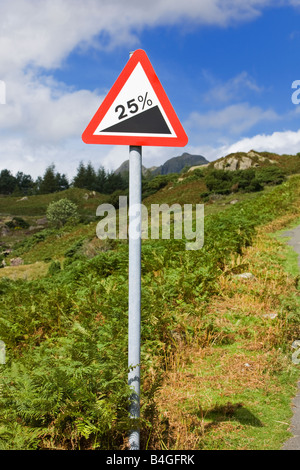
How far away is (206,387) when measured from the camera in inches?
159

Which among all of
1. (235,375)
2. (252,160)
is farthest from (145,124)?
(252,160)

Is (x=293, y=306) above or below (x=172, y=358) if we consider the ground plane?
above

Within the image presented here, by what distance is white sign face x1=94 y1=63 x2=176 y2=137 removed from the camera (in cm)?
268

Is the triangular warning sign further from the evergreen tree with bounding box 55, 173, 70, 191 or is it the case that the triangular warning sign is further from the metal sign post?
the evergreen tree with bounding box 55, 173, 70, 191

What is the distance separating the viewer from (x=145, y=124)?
2697 millimetres

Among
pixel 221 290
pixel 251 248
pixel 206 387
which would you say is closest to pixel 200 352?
pixel 206 387

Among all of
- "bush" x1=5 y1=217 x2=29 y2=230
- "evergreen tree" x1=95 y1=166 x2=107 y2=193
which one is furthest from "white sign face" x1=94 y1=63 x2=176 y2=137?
"evergreen tree" x1=95 y1=166 x2=107 y2=193

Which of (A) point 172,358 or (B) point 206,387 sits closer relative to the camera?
(B) point 206,387

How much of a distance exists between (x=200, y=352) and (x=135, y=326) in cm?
233

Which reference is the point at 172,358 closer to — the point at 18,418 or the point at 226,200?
the point at 18,418

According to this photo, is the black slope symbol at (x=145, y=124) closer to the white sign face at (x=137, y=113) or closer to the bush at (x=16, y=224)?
the white sign face at (x=137, y=113)

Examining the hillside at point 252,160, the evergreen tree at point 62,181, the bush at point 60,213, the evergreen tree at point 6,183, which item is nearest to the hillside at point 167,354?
the hillside at point 252,160

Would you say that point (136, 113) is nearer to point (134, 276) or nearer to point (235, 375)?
point (134, 276)

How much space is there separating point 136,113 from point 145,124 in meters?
0.10
